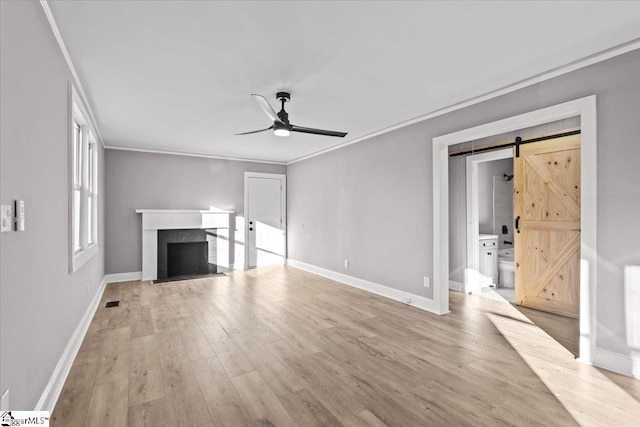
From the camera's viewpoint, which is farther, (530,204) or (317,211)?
(317,211)

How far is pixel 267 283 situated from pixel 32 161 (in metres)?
4.13

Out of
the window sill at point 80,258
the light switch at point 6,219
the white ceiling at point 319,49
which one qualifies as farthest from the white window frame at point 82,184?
the light switch at point 6,219

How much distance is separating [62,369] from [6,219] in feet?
4.98

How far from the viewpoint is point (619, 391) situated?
221cm

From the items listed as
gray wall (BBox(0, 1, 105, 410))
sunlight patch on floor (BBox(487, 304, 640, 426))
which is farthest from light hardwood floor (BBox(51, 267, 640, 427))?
gray wall (BBox(0, 1, 105, 410))

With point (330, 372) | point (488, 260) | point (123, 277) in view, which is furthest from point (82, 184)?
point (488, 260)

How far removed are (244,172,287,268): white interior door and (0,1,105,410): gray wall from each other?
452 centimetres

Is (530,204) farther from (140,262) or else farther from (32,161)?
(140,262)

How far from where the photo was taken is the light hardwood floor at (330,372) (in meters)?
1.97

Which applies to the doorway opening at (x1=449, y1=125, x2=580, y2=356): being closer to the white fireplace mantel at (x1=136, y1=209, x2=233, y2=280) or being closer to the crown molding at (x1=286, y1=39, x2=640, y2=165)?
the crown molding at (x1=286, y1=39, x2=640, y2=165)

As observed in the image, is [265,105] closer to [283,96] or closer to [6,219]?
[283,96]

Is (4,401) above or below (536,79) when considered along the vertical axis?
below

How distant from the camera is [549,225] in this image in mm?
4125

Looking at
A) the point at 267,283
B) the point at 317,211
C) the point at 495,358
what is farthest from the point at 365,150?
the point at 495,358
